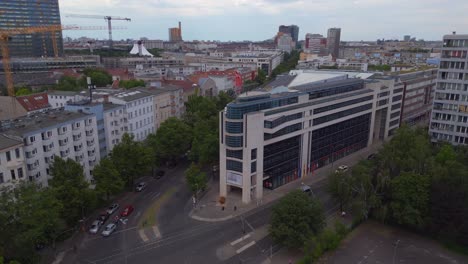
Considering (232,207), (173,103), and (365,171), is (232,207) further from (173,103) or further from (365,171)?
(173,103)

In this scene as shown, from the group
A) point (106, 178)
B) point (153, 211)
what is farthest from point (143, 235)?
point (106, 178)

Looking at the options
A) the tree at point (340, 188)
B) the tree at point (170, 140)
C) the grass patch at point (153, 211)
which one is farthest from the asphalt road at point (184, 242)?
the tree at point (170, 140)

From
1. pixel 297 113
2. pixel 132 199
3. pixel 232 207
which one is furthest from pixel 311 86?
pixel 132 199

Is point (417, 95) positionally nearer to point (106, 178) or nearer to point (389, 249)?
point (389, 249)

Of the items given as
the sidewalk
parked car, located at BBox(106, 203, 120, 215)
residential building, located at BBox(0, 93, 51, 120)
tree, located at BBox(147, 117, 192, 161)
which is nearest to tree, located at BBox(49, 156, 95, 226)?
parked car, located at BBox(106, 203, 120, 215)

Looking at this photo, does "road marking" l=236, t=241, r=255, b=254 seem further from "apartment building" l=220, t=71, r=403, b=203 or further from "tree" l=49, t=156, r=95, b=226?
"tree" l=49, t=156, r=95, b=226
